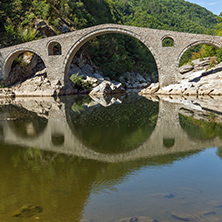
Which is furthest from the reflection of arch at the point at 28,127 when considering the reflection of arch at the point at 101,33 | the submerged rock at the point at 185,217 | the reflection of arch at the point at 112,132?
the reflection of arch at the point at 101,33

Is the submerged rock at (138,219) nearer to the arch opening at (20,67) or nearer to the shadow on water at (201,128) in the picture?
the shadow on water at (201,128)

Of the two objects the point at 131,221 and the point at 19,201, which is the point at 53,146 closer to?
the point at 19,201

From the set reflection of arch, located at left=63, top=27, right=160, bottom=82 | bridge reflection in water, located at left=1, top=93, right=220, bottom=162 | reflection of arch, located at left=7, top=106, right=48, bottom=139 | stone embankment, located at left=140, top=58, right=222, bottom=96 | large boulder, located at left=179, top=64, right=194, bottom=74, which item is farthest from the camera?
large boulder, located at left=179, top=64, right=194, bottom=74

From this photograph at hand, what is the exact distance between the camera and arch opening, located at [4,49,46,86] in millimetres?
25922

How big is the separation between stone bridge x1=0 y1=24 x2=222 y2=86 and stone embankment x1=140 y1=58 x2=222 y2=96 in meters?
1.14

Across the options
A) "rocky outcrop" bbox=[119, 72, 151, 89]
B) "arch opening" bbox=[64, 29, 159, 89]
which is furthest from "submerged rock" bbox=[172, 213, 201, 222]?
"rocky outcrop" bbox=[119, 72, 151, 89]

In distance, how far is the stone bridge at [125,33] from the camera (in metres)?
21.9

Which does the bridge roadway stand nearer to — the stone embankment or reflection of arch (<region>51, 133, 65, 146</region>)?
reflection of arch (<region>51, 133, 65, 146</region>)

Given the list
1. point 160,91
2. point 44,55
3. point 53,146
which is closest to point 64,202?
→ point 53,146

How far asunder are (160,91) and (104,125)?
572 inches

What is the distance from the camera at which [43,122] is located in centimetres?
948

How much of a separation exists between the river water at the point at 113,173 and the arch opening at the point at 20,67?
20.0m

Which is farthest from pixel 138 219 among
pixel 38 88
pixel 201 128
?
pixel 38 88

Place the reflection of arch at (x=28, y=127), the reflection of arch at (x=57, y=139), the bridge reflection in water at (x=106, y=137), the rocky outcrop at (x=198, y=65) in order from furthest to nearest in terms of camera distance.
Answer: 1. the rocky outcrop at (x=198, y=65)
2. the reflection of arch at (x=28, y=127)
3. the reflection of arch at (x=57, y=139)
4. the bridge reflection in water at (x=106, y=137)
